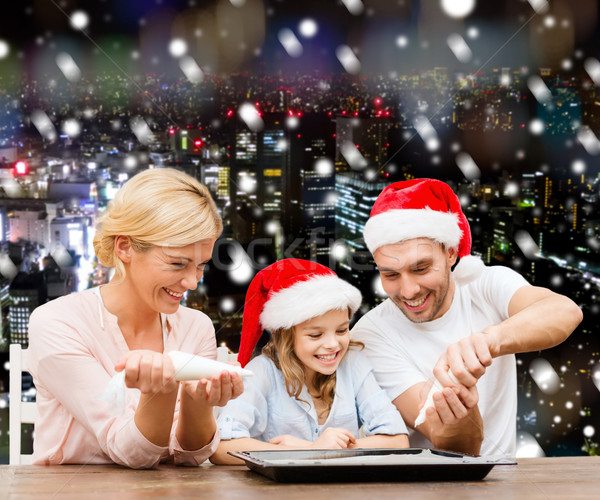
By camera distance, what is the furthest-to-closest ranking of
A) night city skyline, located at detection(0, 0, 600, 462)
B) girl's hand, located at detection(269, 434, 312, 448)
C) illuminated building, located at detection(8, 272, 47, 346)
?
illuminated building, located at detection(8, 272, 47, 346)
night city skyline, located at detection(0, 0, 600, 462)
girl's hand, located at detection(269, 434, 312, 448)

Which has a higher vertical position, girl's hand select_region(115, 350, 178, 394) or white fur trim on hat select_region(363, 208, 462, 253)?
white fur trim on hat select_region(363, 208, 462, 253)

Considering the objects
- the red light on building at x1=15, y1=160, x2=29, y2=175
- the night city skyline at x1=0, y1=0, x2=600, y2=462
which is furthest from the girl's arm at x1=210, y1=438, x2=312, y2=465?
the red light on building at x1=15, y1=160, x2=29, y2=175

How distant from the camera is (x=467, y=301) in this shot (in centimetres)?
159

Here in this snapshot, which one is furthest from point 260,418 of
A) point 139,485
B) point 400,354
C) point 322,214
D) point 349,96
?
point 349,96

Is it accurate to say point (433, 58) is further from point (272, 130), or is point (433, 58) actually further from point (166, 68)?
point (166, 68)

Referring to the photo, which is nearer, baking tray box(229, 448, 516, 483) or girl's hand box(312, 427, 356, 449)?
baking tray box(229, 448, 516, 483)

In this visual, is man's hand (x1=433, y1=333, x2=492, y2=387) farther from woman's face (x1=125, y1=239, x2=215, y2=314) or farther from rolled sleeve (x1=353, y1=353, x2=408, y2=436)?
woman's face (x1=125, y1=239, x2=215, y2=314)

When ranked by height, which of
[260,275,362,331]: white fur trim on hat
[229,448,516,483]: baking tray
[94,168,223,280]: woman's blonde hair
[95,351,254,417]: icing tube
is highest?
[94,168,223,280]: woman's blonde hair

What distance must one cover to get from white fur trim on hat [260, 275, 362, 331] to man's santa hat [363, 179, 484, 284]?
133mm

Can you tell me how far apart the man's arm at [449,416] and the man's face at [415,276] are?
180mm

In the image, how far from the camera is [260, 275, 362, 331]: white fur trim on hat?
1.46 metres

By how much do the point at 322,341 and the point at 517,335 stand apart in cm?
39

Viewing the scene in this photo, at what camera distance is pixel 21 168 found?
3.77 m

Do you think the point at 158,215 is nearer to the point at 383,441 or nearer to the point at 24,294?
the point at 383,441
